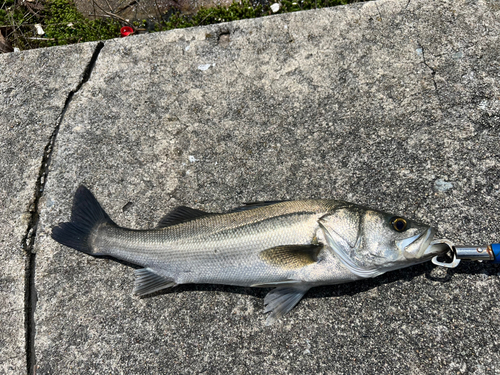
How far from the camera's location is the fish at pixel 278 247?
2.31m

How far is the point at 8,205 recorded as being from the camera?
316cm

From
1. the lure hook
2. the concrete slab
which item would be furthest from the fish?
the concrete slab

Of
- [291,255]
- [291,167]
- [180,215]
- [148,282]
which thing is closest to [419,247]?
[291,255]

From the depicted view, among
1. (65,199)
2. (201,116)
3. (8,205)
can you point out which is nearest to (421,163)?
(201,116)

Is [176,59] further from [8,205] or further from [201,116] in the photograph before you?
[8,205]

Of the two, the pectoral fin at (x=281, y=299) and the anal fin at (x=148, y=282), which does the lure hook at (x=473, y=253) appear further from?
the anal fin at (x=148, y=282)

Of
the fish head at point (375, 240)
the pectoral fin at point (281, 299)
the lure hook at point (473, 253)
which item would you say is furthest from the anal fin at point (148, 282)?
the lure hook at point (473, 253)

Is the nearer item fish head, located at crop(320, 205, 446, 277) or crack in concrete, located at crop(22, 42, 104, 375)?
fish head, located at crop(320, 205, 446, 277)

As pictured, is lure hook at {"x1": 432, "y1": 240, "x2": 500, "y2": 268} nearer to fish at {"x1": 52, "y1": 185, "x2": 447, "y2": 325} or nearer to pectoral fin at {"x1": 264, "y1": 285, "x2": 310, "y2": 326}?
fish at {"x1": 52, "y1": 185, "x2": 447, "y2": 325}

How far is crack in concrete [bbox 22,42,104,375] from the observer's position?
2803 millimetres

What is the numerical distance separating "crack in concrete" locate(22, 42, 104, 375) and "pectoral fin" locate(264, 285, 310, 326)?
204 centimetres

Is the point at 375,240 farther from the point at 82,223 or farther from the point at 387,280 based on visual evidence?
the point at 82,223

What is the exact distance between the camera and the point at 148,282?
2689 millimetres

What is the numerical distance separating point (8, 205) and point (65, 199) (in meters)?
0.58
